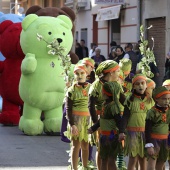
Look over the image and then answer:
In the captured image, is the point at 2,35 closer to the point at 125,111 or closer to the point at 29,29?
the point at 29,29

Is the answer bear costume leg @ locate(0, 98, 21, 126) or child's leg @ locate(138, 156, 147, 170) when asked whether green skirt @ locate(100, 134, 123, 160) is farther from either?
bear costume leg @ locate(0, 98, 21, 126)

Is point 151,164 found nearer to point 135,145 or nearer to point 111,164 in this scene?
point 135,145

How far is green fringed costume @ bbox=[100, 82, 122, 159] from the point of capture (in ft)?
28.9

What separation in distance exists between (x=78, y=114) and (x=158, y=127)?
1.76m

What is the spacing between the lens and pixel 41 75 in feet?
48.2

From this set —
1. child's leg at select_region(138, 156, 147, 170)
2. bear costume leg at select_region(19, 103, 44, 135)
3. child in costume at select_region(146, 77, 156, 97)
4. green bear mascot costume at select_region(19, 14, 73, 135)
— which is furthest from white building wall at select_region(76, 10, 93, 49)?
child's leg at select_region(138, 156, 147, 170)

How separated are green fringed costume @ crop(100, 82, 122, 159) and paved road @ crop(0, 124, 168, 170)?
2.31m

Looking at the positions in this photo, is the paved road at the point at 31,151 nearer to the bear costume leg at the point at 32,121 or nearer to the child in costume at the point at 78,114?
the bear costume leg at the point at 32,121

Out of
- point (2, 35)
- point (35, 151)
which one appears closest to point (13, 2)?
point (2, 35)

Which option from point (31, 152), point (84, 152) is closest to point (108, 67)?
point (84, 152)

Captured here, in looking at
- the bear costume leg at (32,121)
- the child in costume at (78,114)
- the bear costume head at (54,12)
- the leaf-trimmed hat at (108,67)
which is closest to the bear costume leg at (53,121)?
the bear costume leg at (32,121)

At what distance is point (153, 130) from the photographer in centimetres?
881

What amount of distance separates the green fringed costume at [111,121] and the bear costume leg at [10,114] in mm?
7993

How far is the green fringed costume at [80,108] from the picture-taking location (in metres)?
10.1
